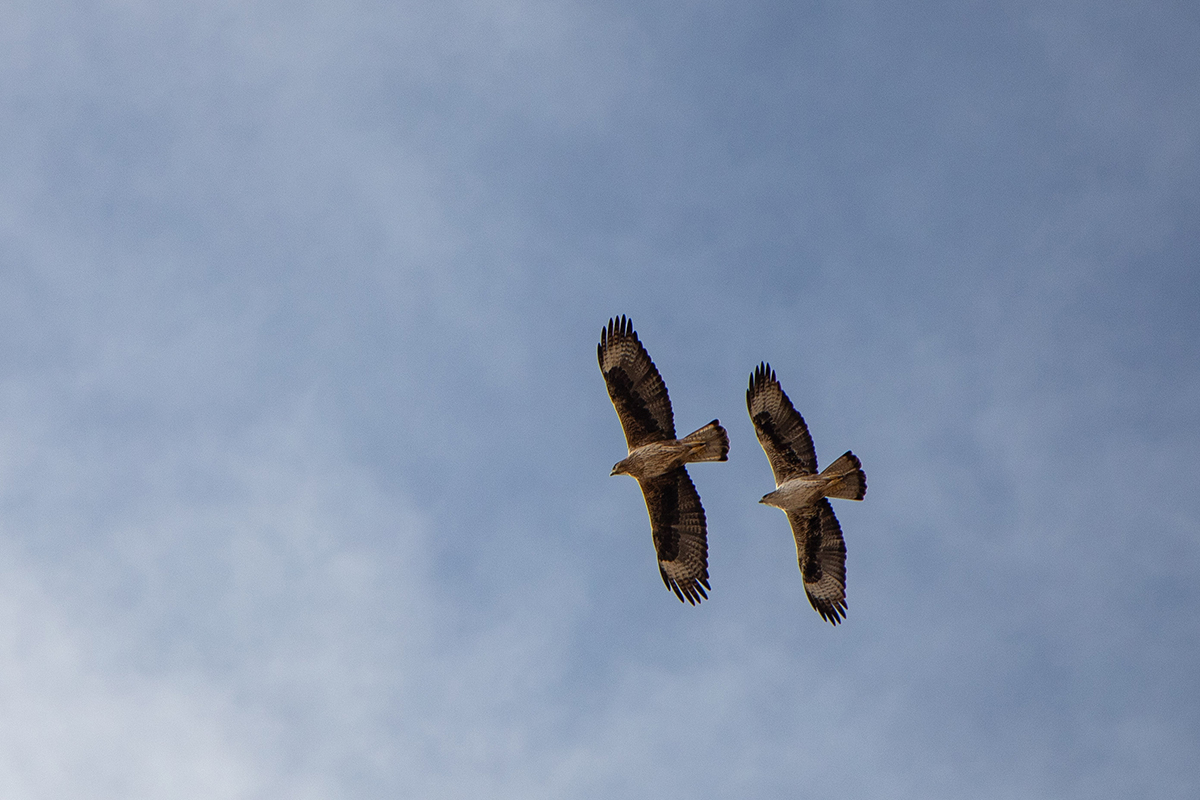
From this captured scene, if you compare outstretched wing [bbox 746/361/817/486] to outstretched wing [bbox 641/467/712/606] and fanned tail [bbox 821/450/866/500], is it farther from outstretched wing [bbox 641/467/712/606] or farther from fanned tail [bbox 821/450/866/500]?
outstretched wing [bbox 641/467/712/606]

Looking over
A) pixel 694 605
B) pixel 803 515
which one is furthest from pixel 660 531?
pixel 803 515

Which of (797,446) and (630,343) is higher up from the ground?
(630,343)

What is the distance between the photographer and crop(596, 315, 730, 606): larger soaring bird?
16.0 meters

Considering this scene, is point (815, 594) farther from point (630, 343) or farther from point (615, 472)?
point (630, 343)

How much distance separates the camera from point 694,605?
17016mm

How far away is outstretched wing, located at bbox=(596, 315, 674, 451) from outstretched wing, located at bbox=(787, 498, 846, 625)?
10.5 feet

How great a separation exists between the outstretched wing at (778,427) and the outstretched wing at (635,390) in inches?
62.7

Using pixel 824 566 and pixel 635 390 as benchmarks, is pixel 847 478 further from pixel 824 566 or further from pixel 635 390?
pixel 635 390

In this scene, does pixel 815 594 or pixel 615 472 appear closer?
pixel 615 472

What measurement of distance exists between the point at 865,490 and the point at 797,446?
4.43 feet

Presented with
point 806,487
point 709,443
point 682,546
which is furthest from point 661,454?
point 806,487

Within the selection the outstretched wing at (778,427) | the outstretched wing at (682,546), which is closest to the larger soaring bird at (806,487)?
the outstretched wing at (778,427)

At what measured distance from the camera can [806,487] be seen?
16.7 meters

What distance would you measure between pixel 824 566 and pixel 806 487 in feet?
6.81
